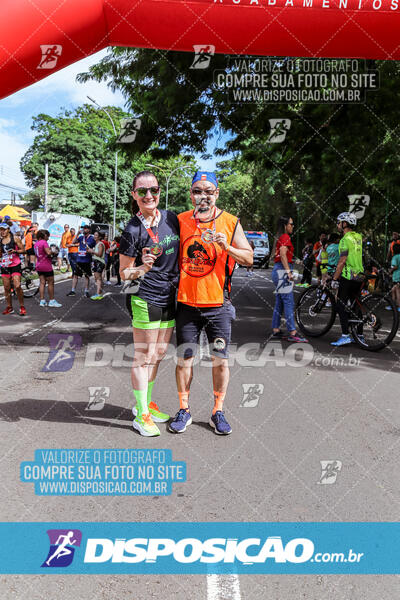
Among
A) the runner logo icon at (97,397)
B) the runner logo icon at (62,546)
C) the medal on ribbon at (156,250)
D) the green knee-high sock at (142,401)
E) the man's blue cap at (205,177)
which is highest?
the man's blue cap at (205,177)

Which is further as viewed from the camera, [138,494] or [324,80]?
[324,80]

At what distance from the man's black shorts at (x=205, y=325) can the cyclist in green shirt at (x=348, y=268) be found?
4.43 meters

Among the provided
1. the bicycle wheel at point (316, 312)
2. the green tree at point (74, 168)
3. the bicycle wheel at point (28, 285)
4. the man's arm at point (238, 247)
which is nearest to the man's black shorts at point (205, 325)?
the man's arm at point (238, 247)

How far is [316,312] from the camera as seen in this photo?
948 cm

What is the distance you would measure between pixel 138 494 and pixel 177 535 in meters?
0.58

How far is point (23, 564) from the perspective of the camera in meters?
2.83

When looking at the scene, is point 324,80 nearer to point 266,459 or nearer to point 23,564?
point 266,459

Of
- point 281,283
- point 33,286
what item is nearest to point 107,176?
point 33,286

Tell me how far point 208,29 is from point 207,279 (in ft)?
7.38

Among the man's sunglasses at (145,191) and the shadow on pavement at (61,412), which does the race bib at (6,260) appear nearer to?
the shadow on pavement at (61,412)

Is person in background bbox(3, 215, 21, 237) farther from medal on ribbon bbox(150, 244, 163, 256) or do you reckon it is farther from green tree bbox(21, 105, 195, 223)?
green tree bbox(21, 105, 195, 223)

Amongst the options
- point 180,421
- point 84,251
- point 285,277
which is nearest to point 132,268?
A: point 180,421

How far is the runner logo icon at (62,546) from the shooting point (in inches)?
112

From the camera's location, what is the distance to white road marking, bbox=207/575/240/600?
8.52ft
